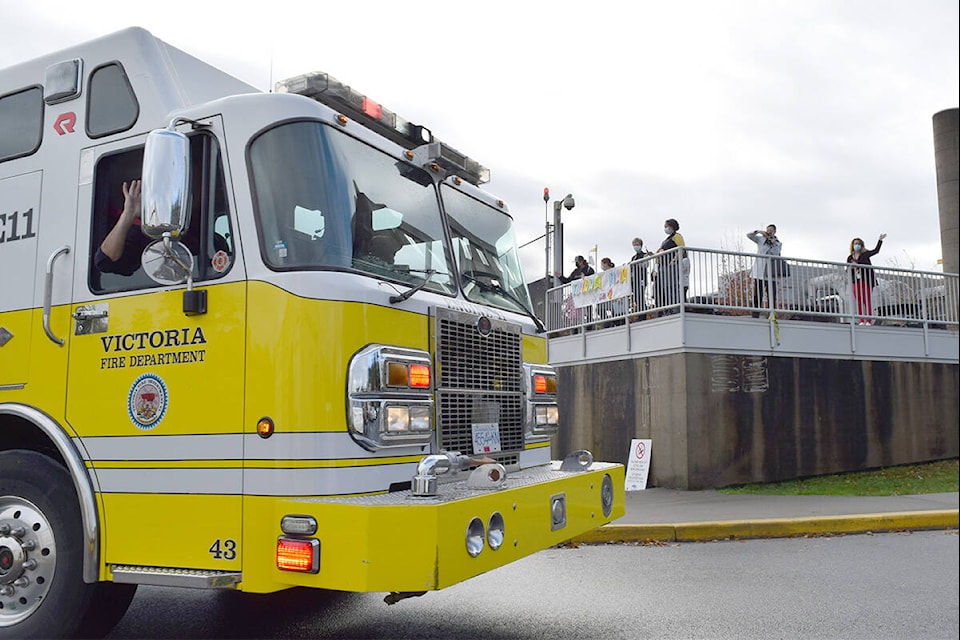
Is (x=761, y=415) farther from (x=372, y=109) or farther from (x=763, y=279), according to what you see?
(x=372, y=109)

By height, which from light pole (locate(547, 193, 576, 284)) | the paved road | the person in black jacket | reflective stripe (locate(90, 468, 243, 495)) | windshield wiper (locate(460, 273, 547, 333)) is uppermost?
light pole (locate(547, 193, 576, 284))

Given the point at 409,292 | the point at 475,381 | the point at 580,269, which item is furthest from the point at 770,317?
the point at 409,292

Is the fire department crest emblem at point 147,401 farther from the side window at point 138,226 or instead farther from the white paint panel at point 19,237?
the white paint panel at point 19,237

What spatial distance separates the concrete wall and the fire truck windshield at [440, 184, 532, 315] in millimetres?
5950

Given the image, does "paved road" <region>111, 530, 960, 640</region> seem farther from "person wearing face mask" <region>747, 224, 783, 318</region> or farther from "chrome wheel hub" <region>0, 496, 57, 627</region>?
"person wearing face mask" <region>747, 224, 783, 318</region>

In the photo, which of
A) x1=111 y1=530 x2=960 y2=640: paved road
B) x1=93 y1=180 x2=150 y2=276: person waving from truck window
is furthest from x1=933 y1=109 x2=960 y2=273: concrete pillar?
x1=93 y1=180 x2=150 y2=276: person waving from truck window

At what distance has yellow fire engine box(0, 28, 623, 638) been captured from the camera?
140 inches

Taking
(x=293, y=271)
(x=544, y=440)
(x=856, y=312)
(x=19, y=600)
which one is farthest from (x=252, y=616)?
(x=856, y=312)

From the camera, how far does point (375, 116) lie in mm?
4621

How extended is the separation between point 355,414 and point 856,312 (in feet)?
35.4

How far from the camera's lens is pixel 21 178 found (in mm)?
4578

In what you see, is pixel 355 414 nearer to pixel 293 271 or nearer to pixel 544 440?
pixel 293 271

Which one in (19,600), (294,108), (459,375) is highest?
(294,108)

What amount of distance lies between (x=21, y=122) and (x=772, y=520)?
711cm
